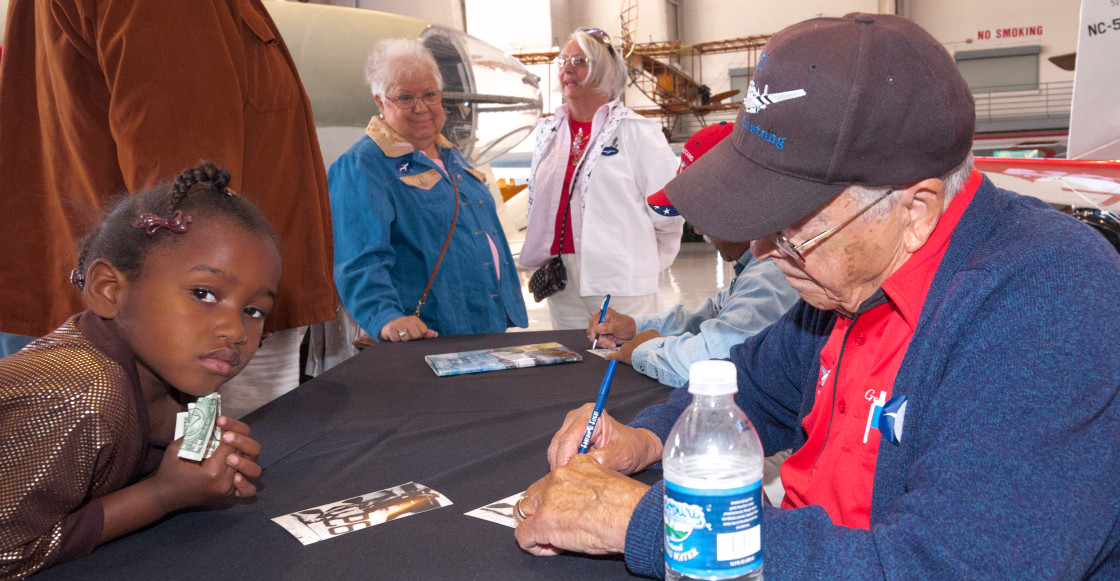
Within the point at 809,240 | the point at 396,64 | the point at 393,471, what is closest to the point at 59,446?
the point at 393,471

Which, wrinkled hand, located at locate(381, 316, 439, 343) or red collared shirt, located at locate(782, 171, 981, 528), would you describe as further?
wrinkled hand, located at locate(381, 316, 439, 343)

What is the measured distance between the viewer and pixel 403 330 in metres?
2.22

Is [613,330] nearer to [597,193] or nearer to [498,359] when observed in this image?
[498,359]

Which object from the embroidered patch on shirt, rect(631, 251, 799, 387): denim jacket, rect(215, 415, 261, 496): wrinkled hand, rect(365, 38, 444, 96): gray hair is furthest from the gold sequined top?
rect(365, 38, 444, 96): gray hair

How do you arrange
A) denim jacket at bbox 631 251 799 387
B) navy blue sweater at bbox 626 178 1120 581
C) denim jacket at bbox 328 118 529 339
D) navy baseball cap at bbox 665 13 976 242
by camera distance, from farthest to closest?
denim jacket at bbox 328 118 529 339 < denim jacket at bbox 631 251 799 387 < navy baseball cap at bbox 665 13 976 242 < navy blue sweater at bbox 626 178 1120 581

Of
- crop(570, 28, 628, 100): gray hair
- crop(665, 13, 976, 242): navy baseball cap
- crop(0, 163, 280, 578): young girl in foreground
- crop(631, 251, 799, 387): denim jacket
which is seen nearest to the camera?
crop(665, 13, 976, 242): navy baseball cap

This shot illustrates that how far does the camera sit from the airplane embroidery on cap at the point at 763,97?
78 cm

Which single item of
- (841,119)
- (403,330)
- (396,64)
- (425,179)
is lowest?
(403,330)

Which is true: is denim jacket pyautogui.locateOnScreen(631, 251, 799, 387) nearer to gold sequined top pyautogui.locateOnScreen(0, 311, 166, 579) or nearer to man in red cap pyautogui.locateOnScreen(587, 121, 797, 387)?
man in red cap pyautogui.locateOnScreen(587, 121, 797, 387)

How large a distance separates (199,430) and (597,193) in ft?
7.55

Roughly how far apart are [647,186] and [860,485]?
2400 millimetres

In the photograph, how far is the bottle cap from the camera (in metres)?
0.67

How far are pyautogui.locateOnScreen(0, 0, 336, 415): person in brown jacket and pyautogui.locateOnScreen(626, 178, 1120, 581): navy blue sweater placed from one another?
1.34m

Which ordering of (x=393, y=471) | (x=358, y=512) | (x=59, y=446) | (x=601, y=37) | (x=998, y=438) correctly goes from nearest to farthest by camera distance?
(x=998, y=438), (x=59, y=446), (x=358, y=512), (x=393, y=471), (x=601, y=37)
